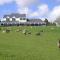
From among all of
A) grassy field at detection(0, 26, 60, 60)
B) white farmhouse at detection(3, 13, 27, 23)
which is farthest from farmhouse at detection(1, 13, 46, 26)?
grassy field at detection(0, 26, 60, 60)

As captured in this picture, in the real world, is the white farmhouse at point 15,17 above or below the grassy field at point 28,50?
above

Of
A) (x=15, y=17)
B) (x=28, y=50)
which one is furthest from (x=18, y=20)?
(x=28, y=50)

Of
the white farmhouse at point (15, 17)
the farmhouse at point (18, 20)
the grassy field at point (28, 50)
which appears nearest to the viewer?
the grassy field at point (28, 50)

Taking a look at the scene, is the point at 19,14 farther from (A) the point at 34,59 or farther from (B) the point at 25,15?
(A) the point at 34,59

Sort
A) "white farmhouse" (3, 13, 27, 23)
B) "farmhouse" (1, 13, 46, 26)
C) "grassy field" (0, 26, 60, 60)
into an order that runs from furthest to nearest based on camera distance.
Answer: "white farmhouse" (3, 13, 27, 23)
"farmhouse" (1, 13, 46, 26)
"grassy field" (0, 26, 60, 60)

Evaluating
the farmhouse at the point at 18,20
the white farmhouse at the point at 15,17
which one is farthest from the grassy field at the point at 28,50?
the white farmhouse at the point at 15,17

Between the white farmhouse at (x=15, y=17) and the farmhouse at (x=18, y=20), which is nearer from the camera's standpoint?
the farmhouse at (x=18, y=20)

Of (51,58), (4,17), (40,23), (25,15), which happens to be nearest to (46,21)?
(40,23)

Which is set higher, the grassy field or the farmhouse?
the farmhouse

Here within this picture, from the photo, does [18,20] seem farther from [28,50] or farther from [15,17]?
[28,50]

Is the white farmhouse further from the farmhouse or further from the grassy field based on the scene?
the grassy field

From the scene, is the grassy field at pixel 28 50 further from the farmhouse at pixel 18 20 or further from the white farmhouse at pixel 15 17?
the white farmhouse at pixel 15 17

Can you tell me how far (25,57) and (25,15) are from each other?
116294 mm

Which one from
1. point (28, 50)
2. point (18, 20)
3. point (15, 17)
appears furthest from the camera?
point (15, 17)
